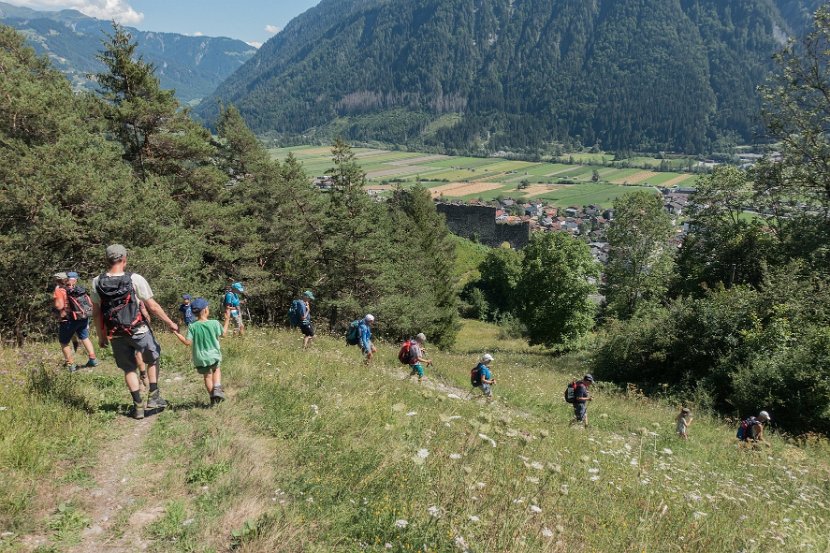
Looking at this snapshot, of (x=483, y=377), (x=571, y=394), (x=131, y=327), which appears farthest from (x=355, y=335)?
(x=131, y=327)

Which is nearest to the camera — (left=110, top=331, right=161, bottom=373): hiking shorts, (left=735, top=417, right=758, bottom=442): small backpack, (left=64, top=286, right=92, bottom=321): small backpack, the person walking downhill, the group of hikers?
the group of hikers

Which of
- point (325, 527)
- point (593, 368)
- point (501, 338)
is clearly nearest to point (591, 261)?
point (593, 368)

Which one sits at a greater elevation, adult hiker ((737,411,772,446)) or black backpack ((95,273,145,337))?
black backpack ((95,273,145,337))

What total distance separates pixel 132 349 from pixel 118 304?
0.72 meters

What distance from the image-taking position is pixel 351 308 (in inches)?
1018

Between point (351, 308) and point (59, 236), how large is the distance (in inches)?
530

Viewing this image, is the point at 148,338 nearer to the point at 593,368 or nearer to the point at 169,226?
the point at 169,226

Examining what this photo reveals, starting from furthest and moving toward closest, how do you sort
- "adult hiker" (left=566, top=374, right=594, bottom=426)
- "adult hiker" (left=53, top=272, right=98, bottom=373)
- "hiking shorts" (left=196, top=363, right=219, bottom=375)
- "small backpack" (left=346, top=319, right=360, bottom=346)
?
"small backpack" (left=346, top=319, right=360, bottom=346) → "adult hiker" (left=566, top=374, right=594, bottom=426) → "adult hiker" (left=53, top=272, right=98, bottom=373) → "hiking shorts" (left=196, top=363, right=219, bottom=375)

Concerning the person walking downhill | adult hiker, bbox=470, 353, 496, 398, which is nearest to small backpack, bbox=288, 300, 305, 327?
the person walking downhill

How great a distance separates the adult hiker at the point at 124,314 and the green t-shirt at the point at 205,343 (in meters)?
0.54

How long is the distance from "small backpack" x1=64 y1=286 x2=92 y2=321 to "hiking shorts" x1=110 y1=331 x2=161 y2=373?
3296 millimetres

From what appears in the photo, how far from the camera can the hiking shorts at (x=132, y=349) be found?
652 centimetres

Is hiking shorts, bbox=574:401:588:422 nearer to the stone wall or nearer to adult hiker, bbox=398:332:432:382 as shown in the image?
adult hiker, bbox=398:332:432:382

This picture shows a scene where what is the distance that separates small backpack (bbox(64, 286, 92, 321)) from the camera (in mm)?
9125
